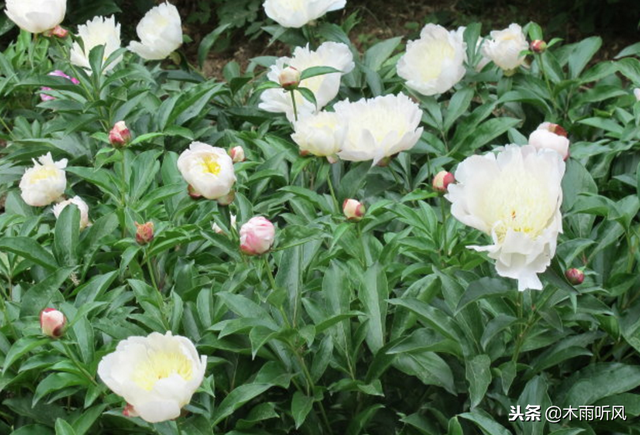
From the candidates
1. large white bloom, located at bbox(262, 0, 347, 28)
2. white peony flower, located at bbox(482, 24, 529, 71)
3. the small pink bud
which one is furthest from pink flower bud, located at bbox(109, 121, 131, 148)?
white peony flower, located at bbox(482, 24, 529, 71)

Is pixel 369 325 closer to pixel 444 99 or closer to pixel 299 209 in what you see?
pixel 299 209

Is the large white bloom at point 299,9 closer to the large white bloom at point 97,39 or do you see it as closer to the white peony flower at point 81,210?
the large white bloom at point 97,39

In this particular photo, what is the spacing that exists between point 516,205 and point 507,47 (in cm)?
117

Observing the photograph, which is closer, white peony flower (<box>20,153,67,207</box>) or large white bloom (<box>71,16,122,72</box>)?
white peony flower (<box>20,153,67,207</box>)

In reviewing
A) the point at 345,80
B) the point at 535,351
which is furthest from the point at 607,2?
the point at 535,351

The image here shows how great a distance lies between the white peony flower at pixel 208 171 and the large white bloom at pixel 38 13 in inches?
35.0

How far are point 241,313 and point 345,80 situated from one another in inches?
47.5

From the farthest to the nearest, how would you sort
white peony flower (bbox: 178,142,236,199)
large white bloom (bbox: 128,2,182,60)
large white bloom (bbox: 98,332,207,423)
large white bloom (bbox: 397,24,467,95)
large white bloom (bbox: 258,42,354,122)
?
large white bloom (bbox: 128,2,182,60)
large white bloom (bbox: 397,24,467,95)
large white bloom (bbox: 258,42,354,122)
white peony flower (bbox: 178,142,236,199)
large white bloom (bbox: 98,332,207,423)

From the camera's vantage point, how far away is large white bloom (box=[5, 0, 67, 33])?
233cm

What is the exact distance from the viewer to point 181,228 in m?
1.91

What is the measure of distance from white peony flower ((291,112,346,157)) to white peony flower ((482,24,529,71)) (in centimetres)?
80

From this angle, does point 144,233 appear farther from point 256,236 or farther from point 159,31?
point 159,31

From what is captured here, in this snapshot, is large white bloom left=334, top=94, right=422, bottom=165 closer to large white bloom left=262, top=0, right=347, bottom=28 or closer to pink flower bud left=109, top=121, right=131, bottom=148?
pink flower bud left=109, top=121, right=131, bottom=148

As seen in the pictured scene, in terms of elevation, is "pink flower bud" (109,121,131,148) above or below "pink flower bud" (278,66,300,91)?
below
